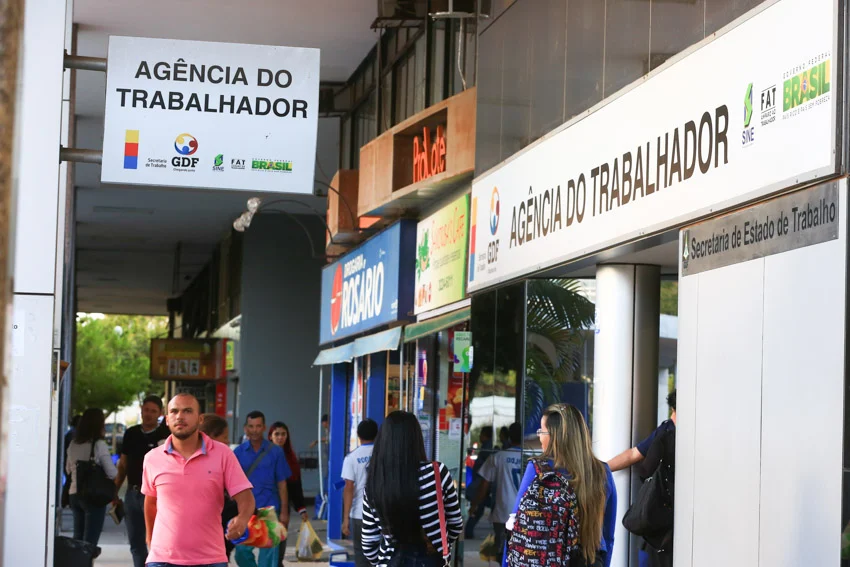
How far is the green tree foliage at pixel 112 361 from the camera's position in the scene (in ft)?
277

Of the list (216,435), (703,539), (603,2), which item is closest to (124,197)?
(216,435)

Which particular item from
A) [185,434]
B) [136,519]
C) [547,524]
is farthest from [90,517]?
[547,524]

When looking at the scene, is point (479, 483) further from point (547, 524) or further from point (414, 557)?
point (547, 524)

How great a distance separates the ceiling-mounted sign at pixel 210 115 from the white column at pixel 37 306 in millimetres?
1213

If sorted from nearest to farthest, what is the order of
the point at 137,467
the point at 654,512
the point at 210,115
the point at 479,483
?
the point at 654,512 → the point at 210,115 → the point at 479,483 → the point at 137,467

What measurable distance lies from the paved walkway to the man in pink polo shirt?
7.90 metres

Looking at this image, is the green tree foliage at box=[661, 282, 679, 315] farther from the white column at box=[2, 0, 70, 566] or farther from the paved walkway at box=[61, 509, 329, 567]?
the paved walkway at box=[61, 509, 329, 567]

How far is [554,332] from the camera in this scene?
34.4ft

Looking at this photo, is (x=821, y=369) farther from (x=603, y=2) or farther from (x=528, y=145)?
(x=528, y=145)

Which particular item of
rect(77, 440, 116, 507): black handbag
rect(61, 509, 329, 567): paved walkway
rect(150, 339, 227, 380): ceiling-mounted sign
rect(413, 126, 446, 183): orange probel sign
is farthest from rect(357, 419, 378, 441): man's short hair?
rect(150, 339, 227, 380): ceiling-mounted sign

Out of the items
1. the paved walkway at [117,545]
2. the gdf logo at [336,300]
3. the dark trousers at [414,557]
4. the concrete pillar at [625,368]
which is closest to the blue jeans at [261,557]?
the concrete pillar at [625,368]

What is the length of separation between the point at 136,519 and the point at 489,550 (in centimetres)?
311

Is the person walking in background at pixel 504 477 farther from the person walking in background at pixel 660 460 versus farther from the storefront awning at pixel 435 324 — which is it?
the person walking in background at pixel 660 460

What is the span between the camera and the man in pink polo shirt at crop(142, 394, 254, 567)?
741cm
